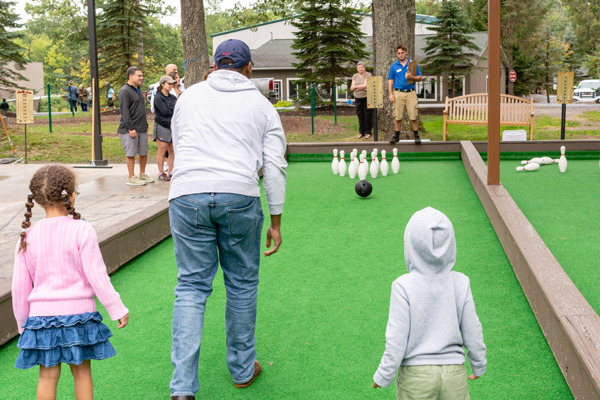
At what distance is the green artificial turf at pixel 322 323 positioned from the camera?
3.52 m

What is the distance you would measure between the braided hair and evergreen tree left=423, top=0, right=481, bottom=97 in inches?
1332

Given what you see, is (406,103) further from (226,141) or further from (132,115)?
(226,141)

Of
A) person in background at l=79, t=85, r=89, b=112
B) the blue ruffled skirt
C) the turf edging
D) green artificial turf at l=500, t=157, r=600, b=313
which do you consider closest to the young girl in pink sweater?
the blue ruffled skirt

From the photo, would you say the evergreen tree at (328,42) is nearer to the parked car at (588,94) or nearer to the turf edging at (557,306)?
the parked car at (588,94)

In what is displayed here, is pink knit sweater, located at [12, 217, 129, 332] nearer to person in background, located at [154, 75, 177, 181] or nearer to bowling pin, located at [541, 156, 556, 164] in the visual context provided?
person in background, located at [154, 75, 177, 181]

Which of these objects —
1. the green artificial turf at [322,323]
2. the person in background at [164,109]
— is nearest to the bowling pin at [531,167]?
the green artificial turf at [322,323]

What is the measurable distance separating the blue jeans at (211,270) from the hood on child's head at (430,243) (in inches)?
42.1

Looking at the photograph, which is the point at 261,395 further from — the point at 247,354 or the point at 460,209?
the point at 460,209

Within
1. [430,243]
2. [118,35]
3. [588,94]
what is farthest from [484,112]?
[588,94]

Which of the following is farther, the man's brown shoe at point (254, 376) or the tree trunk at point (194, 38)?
the tree trunk at point (194, 38)

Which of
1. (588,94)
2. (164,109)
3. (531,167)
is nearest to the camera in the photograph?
(164,109)

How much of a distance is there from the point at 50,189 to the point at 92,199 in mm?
6492

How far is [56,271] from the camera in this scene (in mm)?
2957

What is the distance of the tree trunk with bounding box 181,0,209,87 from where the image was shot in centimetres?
1720
